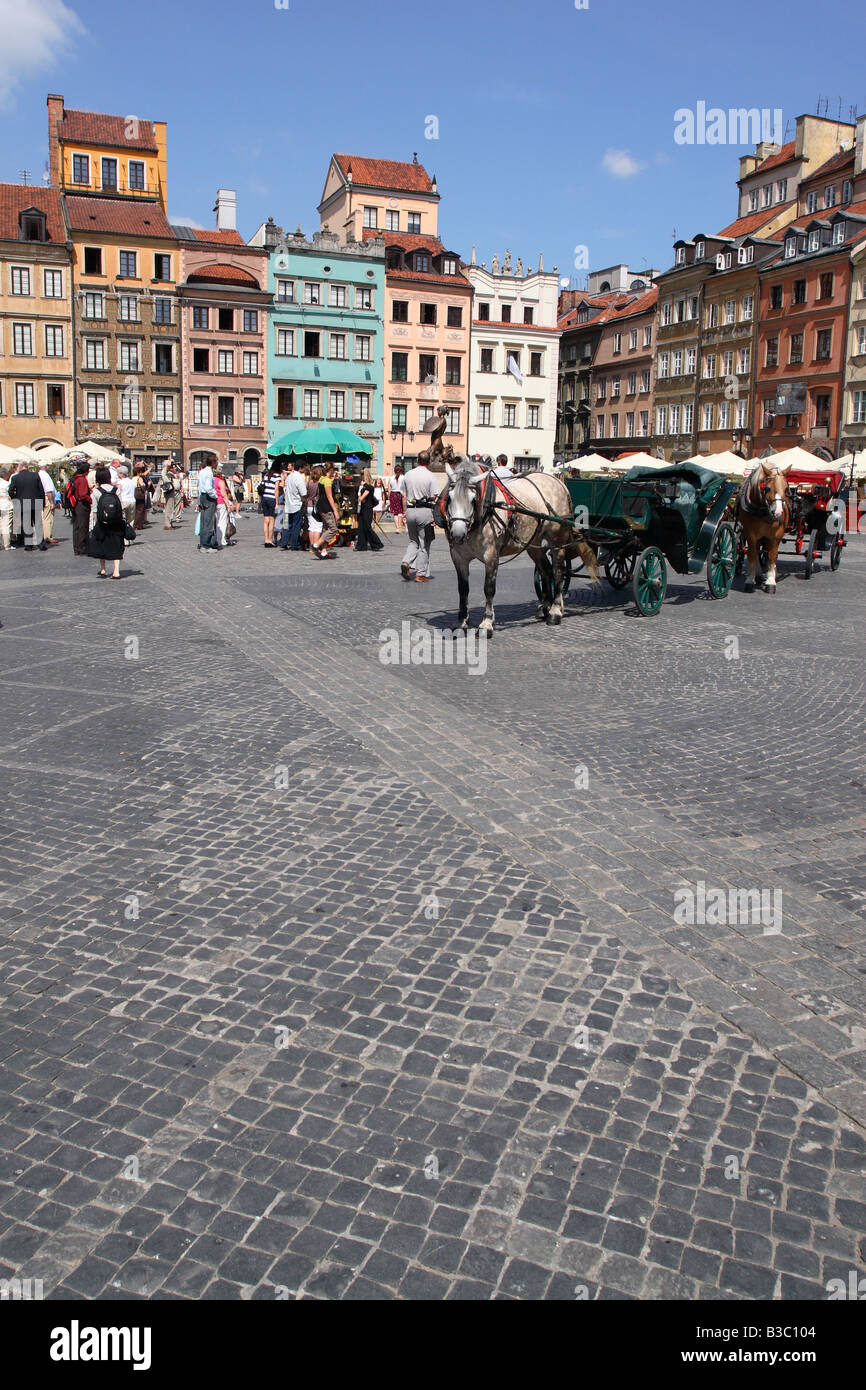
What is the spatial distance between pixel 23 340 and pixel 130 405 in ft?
20.3

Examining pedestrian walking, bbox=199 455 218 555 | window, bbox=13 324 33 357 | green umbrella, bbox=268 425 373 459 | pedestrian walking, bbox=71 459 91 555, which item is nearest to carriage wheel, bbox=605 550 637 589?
pedestrian walking, bbox=199 455 218 555

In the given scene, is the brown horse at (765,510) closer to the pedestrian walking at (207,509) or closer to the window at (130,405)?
the pedestrian walking at (207,509)

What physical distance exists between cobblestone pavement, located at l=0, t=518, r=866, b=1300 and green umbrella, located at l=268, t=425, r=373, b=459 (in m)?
17.7

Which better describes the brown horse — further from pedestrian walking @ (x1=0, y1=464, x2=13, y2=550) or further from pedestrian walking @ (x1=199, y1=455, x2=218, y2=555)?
pedestrian walking @ (x1=0, y1=464, x2=13, y2=550)

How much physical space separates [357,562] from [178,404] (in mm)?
42719

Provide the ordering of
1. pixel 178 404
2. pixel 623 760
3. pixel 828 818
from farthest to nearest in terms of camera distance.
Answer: pixel 178 404 → pixel 623 760 → pixel 828 818

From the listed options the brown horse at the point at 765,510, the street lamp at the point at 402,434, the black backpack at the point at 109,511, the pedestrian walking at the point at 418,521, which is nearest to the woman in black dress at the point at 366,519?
the pedestrian walking at the point at 418,521

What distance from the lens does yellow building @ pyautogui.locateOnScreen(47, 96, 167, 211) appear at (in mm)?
61719

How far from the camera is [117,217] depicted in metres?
59.8

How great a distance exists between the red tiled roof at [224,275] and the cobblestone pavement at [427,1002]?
57.2m

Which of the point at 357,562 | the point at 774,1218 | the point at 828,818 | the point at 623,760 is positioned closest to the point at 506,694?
the point at 623,760

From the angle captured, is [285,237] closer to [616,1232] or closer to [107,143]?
[107,143]

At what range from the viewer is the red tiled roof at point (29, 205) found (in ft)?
190

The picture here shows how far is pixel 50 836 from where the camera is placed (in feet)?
19.4
